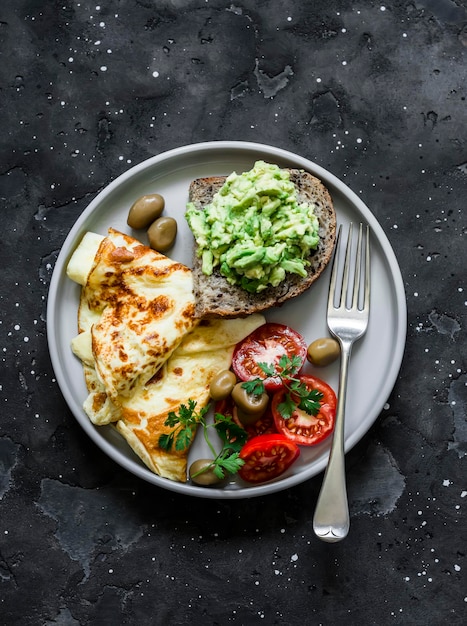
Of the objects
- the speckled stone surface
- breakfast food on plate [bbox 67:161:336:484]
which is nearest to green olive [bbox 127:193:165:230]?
breakfast food on plate [bbox 67:161:336:484]

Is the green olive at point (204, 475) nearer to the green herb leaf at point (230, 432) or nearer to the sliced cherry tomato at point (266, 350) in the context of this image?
the green herb leaf at point (230, 432)

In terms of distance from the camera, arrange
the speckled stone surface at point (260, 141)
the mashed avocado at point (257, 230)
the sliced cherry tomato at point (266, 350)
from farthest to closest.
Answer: the speckled stone surface at point (260, 141)
the sliced cherry tomato at point (266, 350)
the mashed avocado at point (257, 230)

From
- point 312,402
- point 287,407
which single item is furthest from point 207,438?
point 312,402

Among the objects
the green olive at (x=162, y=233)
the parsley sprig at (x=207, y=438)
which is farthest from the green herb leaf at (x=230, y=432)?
the green olive at (x=162, y=233)

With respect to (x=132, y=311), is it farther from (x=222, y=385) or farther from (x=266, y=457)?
(x=266, y=457)

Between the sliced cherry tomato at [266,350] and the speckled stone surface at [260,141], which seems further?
the speckled stone surface at [260,141]

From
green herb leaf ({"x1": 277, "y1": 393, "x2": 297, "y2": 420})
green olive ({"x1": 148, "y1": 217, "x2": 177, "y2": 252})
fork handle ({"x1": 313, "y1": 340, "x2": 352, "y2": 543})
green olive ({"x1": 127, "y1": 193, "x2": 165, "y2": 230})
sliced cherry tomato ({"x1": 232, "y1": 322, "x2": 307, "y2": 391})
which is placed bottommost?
fork handle ({"x1": 313, "y1": 340, "x2": 352, "y2": 543})

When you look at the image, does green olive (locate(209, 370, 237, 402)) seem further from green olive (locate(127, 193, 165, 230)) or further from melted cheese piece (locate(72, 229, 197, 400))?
green olive (locate(127, 193, 165, 230))
